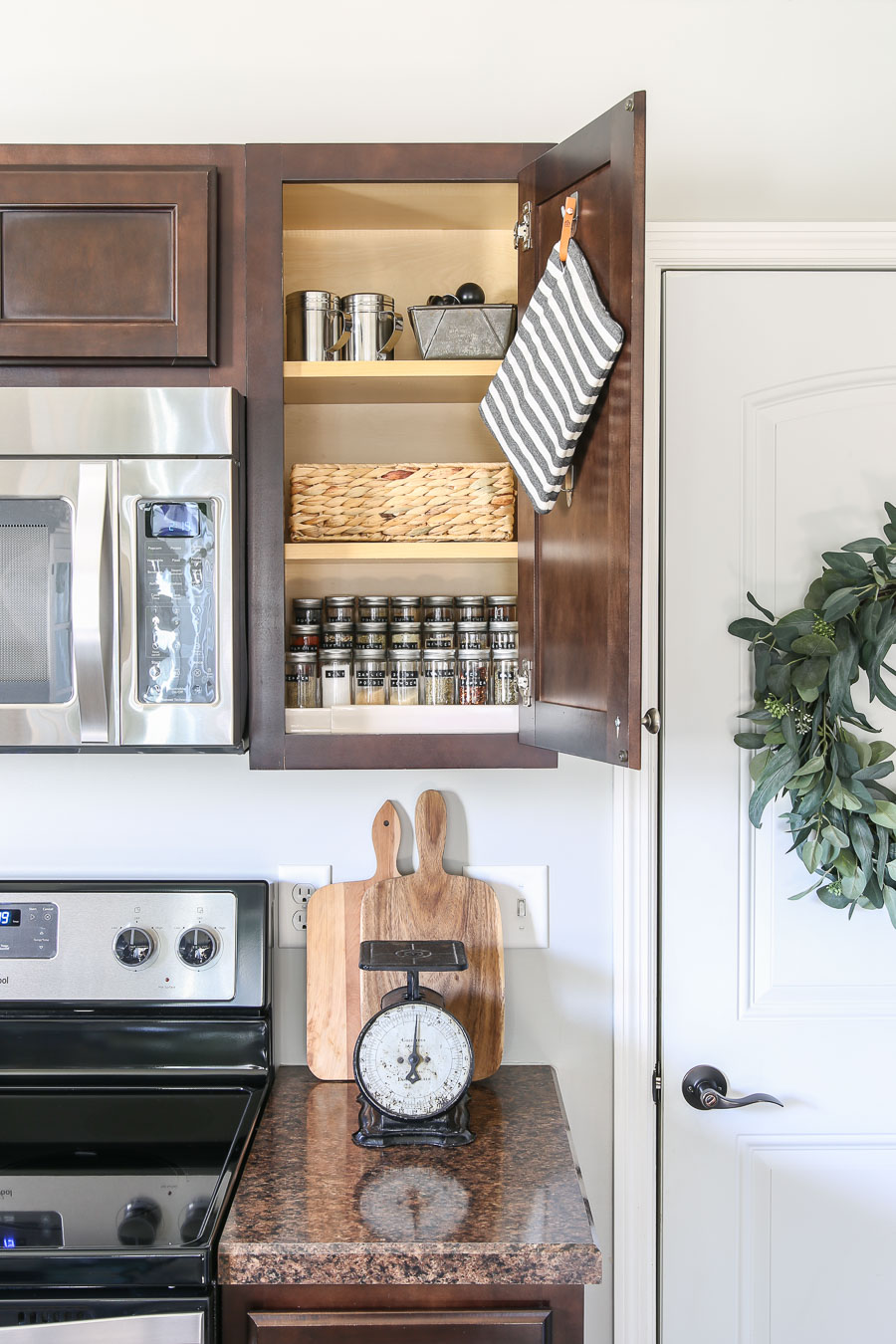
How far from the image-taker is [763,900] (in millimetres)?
1569

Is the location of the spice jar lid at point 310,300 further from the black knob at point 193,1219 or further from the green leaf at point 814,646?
the black knob at point 193,1219

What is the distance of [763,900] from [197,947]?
90 cm

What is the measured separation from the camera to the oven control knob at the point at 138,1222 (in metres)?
1.10

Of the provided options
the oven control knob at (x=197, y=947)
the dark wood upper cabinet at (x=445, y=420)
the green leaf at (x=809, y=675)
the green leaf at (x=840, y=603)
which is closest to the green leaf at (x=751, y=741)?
the green leaf at (x=809, y=675)

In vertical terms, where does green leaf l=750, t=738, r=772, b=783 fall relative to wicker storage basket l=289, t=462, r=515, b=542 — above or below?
below

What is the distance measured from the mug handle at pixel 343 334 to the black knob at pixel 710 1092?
1242 millimetres

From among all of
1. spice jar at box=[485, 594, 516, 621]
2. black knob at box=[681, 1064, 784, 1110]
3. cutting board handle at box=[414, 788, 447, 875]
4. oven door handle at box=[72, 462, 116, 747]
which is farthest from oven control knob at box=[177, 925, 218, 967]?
black knob at box=[681, 1064, 784, 1110]

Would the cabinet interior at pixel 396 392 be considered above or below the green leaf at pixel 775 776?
above

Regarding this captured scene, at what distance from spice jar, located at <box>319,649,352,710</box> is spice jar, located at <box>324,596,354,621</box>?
0.06 meters

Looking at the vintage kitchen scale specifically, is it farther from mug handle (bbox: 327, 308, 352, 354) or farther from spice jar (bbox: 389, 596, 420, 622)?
mug handle (bbox: 327, 308, 352, 354)

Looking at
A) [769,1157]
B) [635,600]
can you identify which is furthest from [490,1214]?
[635,600]

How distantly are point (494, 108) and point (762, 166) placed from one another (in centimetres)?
44

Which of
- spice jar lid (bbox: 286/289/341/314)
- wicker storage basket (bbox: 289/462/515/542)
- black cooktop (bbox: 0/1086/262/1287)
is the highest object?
spice jar lid (bbox: 286/289/341/314)

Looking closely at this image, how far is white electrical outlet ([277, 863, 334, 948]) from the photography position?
1581 millimetres
